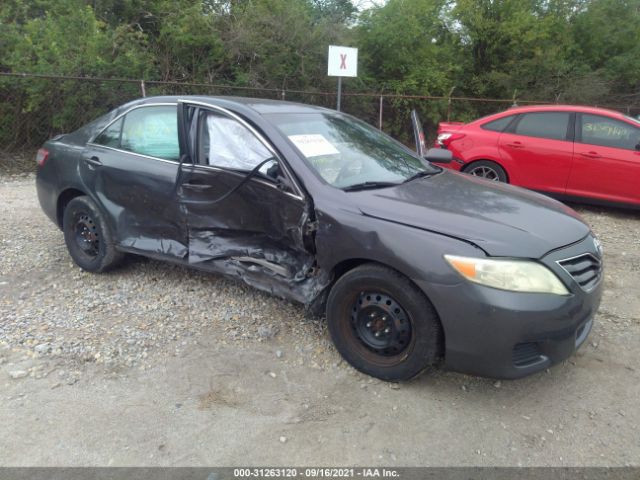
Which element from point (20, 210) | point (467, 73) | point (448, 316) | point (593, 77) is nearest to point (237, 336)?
point (448, 316)

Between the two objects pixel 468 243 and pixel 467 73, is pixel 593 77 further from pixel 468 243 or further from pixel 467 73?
pixel 468 243

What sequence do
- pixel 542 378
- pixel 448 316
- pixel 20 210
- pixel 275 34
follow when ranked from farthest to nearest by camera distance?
pixel 275 34 → pixel 20 210 → pixel 542 378 → pixel 448 316

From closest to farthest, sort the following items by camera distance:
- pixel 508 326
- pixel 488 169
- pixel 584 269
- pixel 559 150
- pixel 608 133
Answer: pixel 508 326 < pixel 584 269 < pixel 608 133 < pixel 559 150 < pixel 488 169

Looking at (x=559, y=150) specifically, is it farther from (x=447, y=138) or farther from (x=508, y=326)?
(x=508, y=326)

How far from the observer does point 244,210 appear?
3.54 m

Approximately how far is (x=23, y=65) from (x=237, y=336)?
30.9 feet

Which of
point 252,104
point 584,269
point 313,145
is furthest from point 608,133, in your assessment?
point 252,104

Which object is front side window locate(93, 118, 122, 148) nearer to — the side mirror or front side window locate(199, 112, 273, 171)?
front side window locate(199, 112, 273, 171)

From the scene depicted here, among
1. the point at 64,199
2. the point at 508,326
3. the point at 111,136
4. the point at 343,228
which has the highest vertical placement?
the point at 111,136

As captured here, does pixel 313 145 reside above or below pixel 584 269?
above

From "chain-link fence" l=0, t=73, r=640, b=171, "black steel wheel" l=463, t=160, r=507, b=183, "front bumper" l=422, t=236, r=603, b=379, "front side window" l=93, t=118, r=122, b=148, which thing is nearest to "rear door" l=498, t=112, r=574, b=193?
"black steel wheel" l=463, t=160, r=507, b=183

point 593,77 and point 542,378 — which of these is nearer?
point 542,378

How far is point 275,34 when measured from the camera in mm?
12891

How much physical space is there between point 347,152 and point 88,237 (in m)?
2.42
